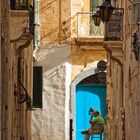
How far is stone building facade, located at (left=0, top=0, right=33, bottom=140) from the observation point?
15141 millimetres

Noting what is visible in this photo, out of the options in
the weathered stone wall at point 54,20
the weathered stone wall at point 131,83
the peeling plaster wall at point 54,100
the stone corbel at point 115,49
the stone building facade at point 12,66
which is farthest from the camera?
the weathered stone wall at point 54,20

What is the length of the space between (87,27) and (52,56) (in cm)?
164

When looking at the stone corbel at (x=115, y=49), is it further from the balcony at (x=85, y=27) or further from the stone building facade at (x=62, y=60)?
the balcony at (x=85, y=27)

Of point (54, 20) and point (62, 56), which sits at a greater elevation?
point (54, 20)

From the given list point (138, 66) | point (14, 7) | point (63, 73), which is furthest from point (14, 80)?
point (63, 73)

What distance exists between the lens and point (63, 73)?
2725cm

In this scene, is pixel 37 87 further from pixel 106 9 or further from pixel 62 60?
pixel 106 9

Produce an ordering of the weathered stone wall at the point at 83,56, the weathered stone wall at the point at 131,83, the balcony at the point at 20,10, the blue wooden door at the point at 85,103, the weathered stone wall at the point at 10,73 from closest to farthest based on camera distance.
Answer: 1. the weathered stone wall at the point at 131,83
2. the weathered stone wall at the point at 10,73
3. the balcony at the point at 20,10
4. the weathered stone wall at the point at 83,56
5. the blue wooden door at the point at 85,103

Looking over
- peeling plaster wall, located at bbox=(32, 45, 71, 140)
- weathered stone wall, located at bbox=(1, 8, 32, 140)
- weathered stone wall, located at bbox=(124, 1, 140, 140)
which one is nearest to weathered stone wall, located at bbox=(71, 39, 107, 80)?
peeling plaster wall, located at bbox=(32, 45, 71, 140)

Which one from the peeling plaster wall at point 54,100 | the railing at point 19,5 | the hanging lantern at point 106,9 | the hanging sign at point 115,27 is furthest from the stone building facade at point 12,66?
the peeling plaster wall at point 54,100

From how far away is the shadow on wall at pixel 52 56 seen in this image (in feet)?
90.1

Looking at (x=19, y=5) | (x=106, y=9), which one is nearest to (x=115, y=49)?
(x=19, y=5)

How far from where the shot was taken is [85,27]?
1089 inches

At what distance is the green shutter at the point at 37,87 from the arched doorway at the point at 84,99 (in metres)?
1.18
